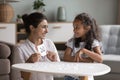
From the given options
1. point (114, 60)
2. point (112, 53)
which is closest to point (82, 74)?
point (114, 60)

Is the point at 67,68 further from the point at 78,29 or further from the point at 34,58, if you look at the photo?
the point at 78,29

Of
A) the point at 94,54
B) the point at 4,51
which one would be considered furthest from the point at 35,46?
the point at 4,51

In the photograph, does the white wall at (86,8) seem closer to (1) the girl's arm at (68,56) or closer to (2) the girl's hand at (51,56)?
(1) the girl's arm at (68,56)

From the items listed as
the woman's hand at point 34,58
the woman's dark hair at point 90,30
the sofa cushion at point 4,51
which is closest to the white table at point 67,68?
the woman's hand at point 34,58

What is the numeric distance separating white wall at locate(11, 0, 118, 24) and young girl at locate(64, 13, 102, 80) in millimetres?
2843

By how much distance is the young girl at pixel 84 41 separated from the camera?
2.04m

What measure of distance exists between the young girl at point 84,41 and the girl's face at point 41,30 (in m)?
0.22

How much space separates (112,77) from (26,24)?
1728 mm

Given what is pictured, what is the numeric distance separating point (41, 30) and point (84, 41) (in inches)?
14.0

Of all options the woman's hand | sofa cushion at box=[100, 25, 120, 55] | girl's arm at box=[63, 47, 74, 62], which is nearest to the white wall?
sofa cushion at box=[100, 25, 120, 55]

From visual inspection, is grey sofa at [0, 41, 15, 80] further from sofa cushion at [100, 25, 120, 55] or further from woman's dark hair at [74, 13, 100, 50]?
sofa cushion at [100, 25, 120, 55]

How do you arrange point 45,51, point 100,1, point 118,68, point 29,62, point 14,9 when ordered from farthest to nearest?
point 100,1, point 14,9, point 118,68, point 45,51, point 29,62

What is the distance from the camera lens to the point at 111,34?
3.90 m

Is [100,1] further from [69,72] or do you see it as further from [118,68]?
[69,72]
